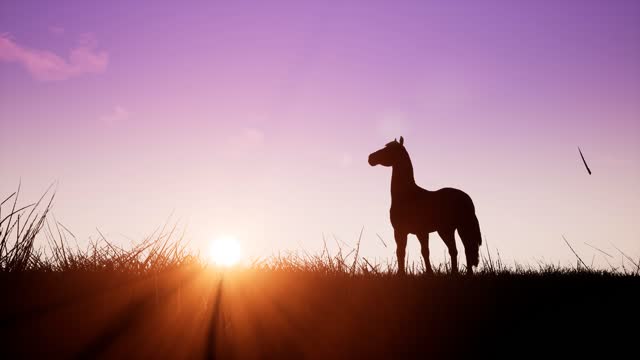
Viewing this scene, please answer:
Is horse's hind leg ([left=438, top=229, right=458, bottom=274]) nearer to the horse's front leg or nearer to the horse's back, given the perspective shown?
the horse's back

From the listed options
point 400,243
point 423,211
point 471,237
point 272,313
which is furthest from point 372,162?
point 272,313

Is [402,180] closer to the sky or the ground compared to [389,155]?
closer to the ground

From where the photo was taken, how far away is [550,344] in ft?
13.9

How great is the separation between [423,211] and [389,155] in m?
1.12

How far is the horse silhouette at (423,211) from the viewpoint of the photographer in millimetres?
9070

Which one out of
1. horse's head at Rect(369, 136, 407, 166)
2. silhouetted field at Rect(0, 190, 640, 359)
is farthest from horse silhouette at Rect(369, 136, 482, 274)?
silhouetted field at Rect(0, 190, 640, 359)

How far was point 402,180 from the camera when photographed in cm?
952

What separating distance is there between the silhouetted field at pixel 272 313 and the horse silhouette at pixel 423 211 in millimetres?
2806

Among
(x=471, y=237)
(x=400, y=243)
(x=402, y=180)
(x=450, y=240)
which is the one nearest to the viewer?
(x=400, y=243)

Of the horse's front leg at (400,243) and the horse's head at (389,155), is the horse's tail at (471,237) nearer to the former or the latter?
the horse's front leg at (400,243)

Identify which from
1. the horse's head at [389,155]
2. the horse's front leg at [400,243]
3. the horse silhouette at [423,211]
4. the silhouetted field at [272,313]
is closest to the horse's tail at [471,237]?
the horse silhouette at [423,211]

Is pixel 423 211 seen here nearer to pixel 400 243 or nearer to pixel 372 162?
pixel 400 243

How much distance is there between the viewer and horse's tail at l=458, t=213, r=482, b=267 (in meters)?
9.09

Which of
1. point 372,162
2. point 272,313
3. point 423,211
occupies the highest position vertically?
point 372,162
